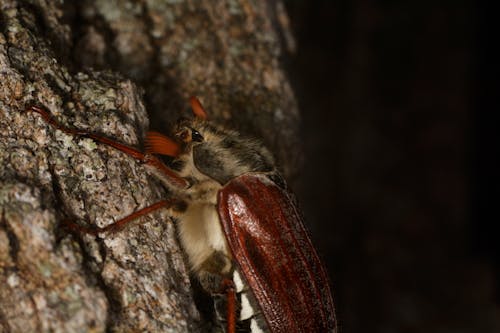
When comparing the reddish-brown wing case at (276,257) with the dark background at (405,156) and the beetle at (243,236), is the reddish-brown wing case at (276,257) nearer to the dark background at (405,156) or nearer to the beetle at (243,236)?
the beetle at (243,236)

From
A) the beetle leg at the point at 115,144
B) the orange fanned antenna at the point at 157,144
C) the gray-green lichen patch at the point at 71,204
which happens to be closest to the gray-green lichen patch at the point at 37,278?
the gray-green lichen patch at the point at 71,204

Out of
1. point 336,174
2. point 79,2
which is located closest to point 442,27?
point 336,174

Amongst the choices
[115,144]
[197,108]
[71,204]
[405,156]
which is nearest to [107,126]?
[115,144]

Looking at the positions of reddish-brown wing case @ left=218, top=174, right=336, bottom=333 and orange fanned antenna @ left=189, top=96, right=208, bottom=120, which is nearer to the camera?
reddish-brown wing case @ left=218, top=174, right=336, bottom=333

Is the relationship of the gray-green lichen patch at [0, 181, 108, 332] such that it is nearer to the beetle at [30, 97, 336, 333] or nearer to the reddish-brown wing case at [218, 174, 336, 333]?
the beetle at [30, 97, 336, 333]

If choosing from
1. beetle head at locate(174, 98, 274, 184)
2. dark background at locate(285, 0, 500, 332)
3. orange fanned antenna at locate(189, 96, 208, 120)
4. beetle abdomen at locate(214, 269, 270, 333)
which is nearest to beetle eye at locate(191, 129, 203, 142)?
beetle head at locate(174, 98, 274, 184)

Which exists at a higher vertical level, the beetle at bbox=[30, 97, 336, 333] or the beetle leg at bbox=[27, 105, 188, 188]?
the beetle leg at bbox=[27, 105, 188, 188]

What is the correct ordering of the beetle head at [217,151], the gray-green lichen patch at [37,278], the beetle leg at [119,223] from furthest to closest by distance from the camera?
the beetle head at [217,151] < the beetle leg at [119,223] < the gray-green lichen patch at [37,278]
